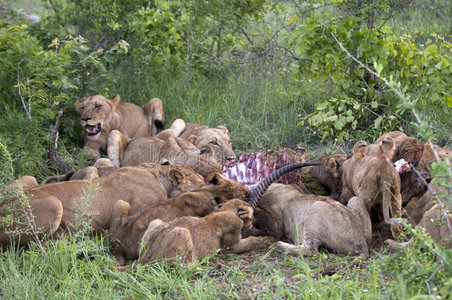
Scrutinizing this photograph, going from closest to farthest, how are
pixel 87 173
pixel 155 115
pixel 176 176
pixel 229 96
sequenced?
pixel 176 176
pixel 87 173
pixel 155 115
pixel 229 96

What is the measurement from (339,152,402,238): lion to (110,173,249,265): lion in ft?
4.22

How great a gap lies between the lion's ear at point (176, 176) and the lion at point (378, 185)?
6.58ft

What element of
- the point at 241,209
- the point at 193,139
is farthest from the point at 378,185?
the point at 193,139

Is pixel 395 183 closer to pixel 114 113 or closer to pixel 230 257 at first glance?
pixel 230 257

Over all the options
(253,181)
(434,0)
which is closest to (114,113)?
(253,181)

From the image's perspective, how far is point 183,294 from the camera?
5430mm

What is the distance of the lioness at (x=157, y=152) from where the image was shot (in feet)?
29.0

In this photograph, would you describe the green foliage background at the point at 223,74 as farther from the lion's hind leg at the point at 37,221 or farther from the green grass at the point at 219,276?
the green grass at the point at 219,276

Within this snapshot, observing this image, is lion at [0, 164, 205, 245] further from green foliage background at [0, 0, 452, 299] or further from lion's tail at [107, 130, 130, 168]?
lion's tail at [107, 130, 130, 168]

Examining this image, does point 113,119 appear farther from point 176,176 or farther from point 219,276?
point 219,276

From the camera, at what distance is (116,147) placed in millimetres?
9883

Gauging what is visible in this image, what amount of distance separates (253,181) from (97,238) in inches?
92.7

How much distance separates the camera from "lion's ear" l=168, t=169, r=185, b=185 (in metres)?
7.43

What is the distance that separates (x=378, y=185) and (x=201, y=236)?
2023mm
